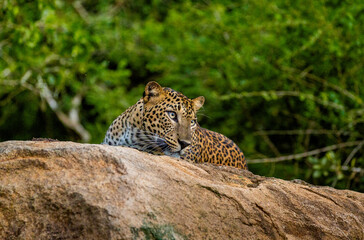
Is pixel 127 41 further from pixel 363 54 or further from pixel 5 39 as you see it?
pixel 363 54

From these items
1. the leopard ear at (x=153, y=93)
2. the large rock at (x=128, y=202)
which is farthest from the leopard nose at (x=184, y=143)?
the large rock at (x=128, y=202)

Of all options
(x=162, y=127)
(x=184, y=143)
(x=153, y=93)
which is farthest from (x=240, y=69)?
(x=184, y=143)

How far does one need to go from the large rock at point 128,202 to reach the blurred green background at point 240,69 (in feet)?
15.7

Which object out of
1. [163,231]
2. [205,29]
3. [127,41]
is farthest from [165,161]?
[127,41]

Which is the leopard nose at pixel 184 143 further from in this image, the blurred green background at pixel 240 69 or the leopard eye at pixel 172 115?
the blurred green background at pixel 240 69

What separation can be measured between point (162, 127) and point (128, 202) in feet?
8.22

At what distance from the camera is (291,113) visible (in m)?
12.4

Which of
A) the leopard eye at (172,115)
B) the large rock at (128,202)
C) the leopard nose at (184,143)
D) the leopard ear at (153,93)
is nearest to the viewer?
the large rock at (128,202)

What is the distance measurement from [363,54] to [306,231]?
6.96 metres

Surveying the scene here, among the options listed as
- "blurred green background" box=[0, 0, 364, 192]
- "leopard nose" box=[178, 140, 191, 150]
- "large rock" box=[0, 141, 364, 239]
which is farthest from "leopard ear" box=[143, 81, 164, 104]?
"blurred green background" box=[0, 0, 364, 192]

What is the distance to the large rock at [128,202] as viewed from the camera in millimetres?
4156

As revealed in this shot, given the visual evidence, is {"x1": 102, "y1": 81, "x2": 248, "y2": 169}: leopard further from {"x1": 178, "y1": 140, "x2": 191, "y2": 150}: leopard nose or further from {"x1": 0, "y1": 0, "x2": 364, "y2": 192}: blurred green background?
{"x1": 0, "y1": 0, "x2": 364, "y2": 192}: blurred green background

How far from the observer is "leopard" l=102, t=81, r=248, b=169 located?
652 centimetres

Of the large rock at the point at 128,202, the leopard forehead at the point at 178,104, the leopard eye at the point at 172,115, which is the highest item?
the leopard forehead at the point at 178,104
